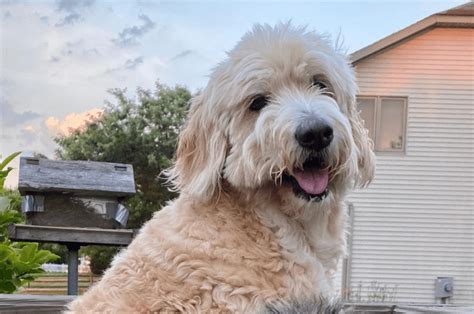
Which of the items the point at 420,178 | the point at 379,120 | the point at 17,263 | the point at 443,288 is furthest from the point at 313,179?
the point at 443,288

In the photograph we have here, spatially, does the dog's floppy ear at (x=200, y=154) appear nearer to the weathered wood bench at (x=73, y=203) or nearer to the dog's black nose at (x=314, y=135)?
the dog's black nose at (x=314, y=135)

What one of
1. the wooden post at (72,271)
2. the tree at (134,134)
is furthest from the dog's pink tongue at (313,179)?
the tree at (134,134)

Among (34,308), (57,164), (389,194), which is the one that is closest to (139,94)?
(389,194)

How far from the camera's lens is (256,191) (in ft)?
5.48

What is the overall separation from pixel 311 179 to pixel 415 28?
40.4 ft

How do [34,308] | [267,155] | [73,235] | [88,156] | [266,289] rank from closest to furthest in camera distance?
1. [266,289]
2. [267,155]
3. [34,308]
4. [73,235]
5. [88,156]

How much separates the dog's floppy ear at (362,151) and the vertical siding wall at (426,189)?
40.0 feet

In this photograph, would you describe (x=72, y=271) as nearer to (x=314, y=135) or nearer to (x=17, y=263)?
(x=17, y=263)

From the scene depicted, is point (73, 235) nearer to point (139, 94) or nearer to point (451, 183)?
point (451, 183)

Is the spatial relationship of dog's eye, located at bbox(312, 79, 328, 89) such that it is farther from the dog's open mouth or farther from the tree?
the tree

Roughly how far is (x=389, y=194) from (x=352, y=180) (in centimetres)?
1293

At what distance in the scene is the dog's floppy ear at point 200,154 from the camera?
66.3 inches

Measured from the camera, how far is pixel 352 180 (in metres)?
1.73

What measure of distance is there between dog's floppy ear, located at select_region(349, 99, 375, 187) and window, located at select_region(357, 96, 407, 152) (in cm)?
1129
